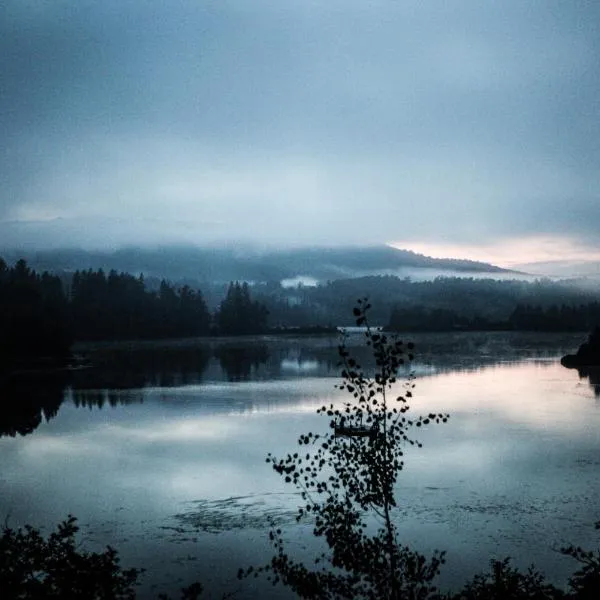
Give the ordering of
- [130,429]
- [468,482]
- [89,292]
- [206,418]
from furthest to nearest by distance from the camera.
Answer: [89,292] → [206,418] → [130,429] → [468,482]

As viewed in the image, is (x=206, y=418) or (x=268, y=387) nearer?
(x=206, y=418)

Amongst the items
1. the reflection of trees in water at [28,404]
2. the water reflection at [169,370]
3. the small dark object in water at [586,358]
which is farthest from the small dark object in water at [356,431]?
the small dark object in water at [586,358]

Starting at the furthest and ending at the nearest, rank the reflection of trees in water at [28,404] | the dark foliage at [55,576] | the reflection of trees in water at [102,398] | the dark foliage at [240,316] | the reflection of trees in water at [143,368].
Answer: the dark foliage at [240,316]
the reflection of trees in water at [143,368]
the reflection of trees in water at [102,398]
the reflection of trees in water at [28,404]
the dark foliage at [55,576]

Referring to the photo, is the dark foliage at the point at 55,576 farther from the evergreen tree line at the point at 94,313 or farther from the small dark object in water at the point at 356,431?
the evergreen tree line at the point at 94,313

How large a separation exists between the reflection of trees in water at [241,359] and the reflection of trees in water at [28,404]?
72.1ft

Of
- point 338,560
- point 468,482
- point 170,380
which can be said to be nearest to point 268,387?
point 170,380

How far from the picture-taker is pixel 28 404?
6612 cm

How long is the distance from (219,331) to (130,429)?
133m

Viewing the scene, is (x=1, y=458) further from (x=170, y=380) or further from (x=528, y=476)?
(x=170, y=380)

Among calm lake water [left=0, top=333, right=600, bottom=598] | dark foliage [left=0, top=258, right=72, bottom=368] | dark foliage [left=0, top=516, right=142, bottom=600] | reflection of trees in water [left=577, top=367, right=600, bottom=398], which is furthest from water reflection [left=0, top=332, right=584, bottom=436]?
dark foliage [left=0, top=516, right=142, bottom=600]

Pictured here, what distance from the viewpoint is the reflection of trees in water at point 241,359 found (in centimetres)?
9682

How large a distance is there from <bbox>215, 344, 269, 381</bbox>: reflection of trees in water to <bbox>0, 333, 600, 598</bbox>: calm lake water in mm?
16562

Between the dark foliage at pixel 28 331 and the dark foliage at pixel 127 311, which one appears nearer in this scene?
the dark foliage at pixel 28 331

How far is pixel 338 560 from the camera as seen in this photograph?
14242 mm
